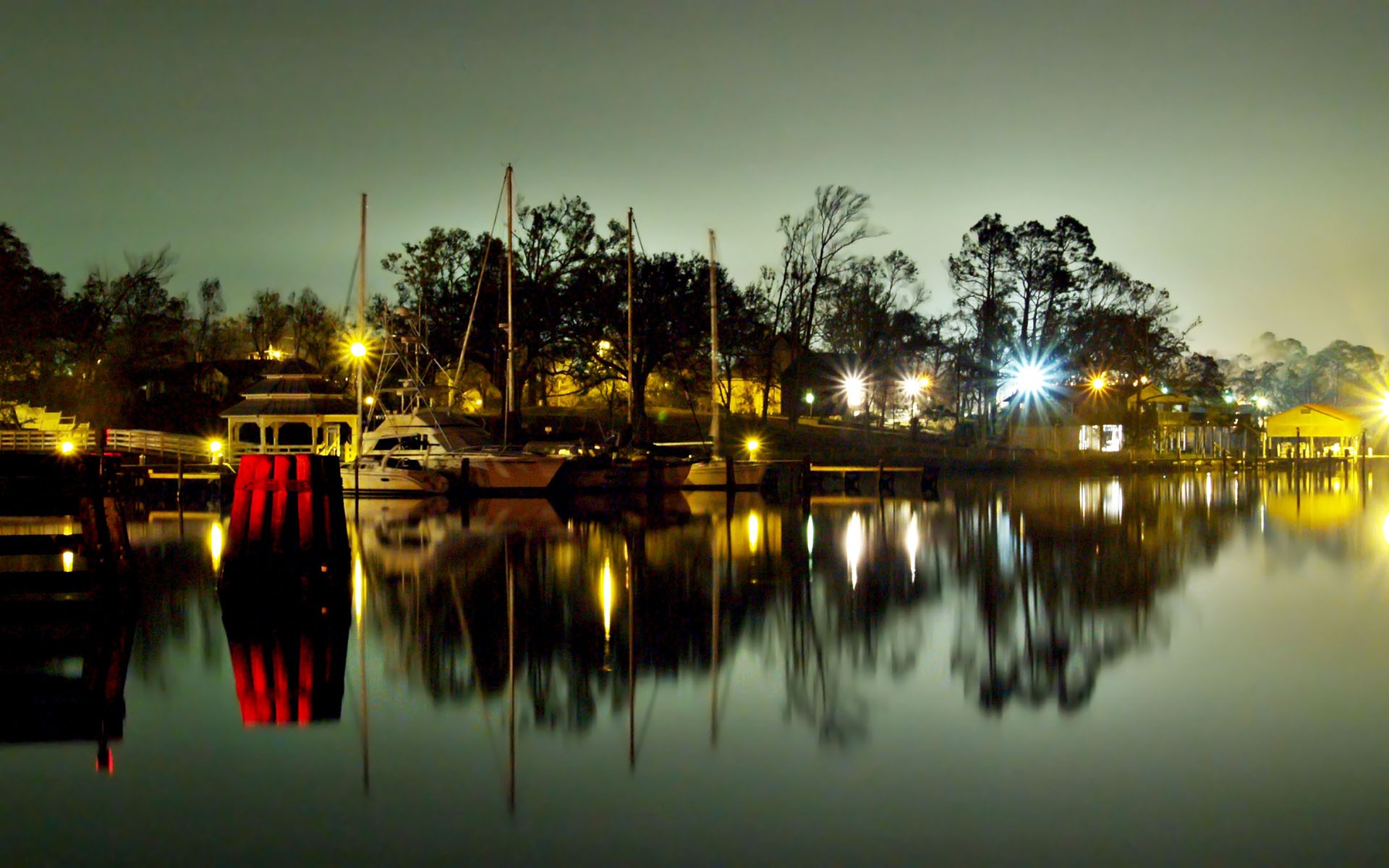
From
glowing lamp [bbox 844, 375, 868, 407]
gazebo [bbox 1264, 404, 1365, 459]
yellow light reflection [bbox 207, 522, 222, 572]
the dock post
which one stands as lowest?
yellow light reflection [bbox 207, 522, 222, 572]

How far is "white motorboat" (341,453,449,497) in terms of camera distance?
1834 inches

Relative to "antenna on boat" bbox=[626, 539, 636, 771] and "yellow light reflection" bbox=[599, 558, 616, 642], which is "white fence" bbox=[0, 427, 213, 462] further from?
"antenna on boat" bbox=[626, 539, 636, 771]

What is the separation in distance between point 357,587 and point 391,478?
86.4 feet

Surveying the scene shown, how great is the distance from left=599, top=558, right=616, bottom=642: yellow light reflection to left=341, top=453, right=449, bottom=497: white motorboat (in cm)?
2207

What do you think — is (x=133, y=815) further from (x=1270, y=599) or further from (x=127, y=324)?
(x=127, y=324)

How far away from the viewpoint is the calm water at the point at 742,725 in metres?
8.63

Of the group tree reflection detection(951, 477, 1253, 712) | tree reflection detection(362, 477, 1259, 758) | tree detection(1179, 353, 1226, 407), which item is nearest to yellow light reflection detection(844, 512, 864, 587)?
tree reflection detection(362, 477, 1259, 758)

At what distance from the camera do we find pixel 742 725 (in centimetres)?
1161

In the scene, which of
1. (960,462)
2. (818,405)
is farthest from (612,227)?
(818,405)

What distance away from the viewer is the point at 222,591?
17938 millimetres

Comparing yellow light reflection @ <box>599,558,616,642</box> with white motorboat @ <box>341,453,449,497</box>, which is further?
white motorboat @ <box>341,453,449,497</box>

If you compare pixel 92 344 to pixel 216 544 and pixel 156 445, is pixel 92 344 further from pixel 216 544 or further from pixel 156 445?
pixel 216 544

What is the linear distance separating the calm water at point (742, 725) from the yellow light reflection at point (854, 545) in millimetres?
283

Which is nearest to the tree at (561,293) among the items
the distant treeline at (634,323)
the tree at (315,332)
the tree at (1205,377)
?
the distant treeline at (634,323)
